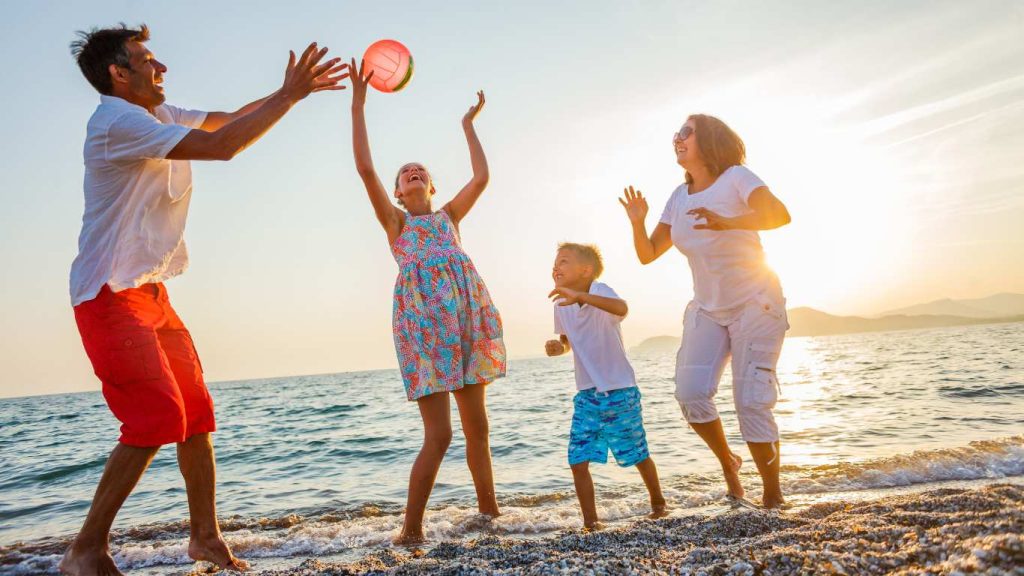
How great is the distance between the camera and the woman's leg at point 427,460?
4.16 metres

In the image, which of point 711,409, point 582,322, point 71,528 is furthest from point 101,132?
point 71,528

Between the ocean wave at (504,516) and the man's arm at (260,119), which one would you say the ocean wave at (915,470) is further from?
the man's arm at (260,119)

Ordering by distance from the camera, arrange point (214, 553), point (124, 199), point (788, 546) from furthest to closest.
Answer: point (214, 553), point (124, 199), point (788, 546)

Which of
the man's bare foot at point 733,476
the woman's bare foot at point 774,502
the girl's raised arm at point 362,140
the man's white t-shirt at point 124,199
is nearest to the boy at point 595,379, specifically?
the man's bare foot at point 733,476

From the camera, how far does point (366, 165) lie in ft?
13.7

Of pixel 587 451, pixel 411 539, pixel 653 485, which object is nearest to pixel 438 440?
pixel 411 539

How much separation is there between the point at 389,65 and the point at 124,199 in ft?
7.12

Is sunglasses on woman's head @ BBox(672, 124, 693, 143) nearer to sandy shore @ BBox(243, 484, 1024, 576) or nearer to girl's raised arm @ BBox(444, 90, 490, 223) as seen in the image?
girl's raised arm @ BBox(444, 90, 490, 223)

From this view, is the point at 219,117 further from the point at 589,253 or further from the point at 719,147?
the point at 719,147

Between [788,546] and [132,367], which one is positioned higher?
[132,367]

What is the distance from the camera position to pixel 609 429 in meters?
4.43

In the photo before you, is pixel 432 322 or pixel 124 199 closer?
pixel 124 199

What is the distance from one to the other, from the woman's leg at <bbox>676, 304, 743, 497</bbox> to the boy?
0.35m

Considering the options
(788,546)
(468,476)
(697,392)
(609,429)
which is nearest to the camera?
(788,546)
